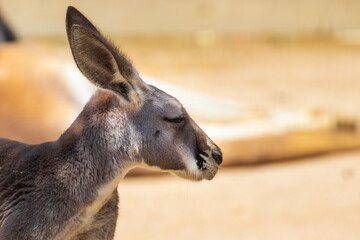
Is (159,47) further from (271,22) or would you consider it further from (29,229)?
(29,229)

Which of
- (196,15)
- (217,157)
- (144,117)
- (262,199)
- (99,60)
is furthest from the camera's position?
(196,15)

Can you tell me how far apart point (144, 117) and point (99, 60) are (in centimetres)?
31

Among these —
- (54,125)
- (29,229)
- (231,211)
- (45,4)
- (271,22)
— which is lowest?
(271,22)

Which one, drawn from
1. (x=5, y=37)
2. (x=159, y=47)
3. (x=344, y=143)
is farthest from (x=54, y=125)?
(x=159, y=47)

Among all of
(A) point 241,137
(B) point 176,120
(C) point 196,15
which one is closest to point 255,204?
(A) point 241,137

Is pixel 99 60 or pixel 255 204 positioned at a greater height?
pixel 99 60

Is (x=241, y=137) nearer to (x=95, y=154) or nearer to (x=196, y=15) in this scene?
(x=95, y=154)

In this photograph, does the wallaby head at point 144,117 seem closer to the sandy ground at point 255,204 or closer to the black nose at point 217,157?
the black nose at point 217,157

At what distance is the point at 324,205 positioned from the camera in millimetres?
5055

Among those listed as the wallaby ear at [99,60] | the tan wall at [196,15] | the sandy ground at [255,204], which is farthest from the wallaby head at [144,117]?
the tan wall at [196,15]

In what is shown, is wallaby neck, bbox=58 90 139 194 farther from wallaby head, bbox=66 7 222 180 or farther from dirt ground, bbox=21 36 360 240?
dirt ground, bbox=21 36 360 240

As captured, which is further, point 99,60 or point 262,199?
point 262,199

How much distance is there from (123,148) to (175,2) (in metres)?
9.70

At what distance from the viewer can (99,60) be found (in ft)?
8.70
